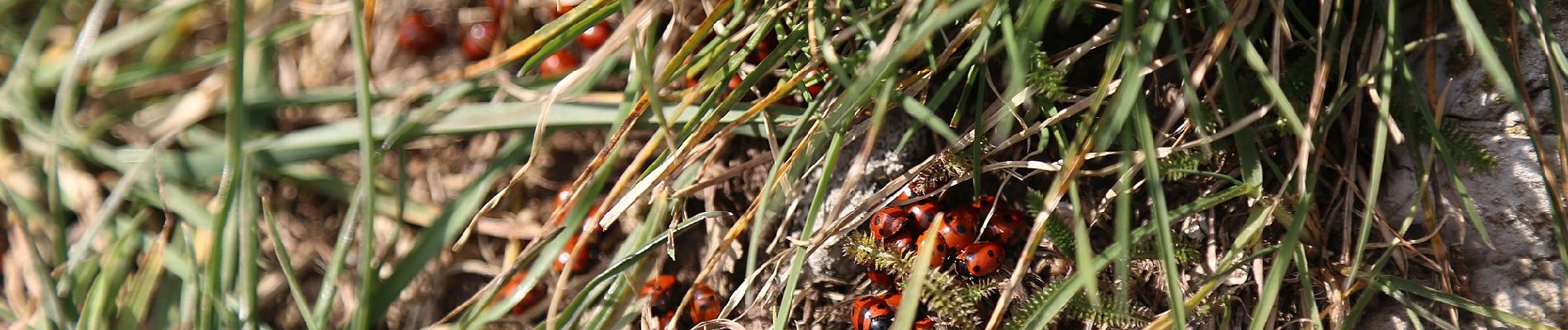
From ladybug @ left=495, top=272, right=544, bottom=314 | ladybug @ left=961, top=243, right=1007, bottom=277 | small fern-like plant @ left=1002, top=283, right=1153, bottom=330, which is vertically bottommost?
ladybug @ left=495, top=272, right=544, bottom=314

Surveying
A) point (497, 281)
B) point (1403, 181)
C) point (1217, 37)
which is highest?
point (1217, 37)

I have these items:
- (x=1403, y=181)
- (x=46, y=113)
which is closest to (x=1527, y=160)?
(x=1403, y=181)

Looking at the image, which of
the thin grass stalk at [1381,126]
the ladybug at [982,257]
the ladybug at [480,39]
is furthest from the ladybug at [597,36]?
the thin grass stalk at [1381,126]

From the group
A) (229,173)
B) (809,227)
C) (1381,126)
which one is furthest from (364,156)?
(1381,126)

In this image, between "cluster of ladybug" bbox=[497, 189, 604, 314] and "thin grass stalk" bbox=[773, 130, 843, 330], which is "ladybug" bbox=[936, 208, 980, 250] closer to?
"thin grass stalk" bbox=[773, 130, 843, 330]

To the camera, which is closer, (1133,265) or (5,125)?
(1133,265)

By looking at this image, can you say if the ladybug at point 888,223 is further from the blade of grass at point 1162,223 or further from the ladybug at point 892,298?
the blade of grass at point 1162,223

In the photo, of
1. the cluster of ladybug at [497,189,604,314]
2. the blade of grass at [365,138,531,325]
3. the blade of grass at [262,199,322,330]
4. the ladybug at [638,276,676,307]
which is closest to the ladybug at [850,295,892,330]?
the ladybug at [638,276,676,307]

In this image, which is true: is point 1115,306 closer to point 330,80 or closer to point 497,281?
point 497,281
